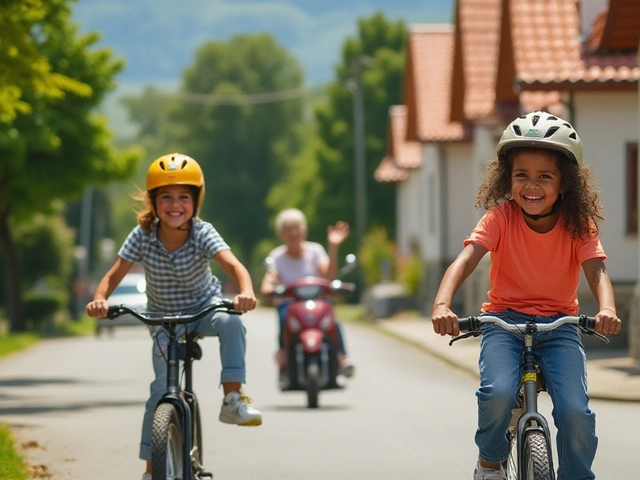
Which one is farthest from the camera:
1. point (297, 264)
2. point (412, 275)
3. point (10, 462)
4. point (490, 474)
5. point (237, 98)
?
point (237, 98)

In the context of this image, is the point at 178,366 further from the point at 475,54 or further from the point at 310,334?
the point at 475,54

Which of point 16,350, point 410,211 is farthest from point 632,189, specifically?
point 410,211

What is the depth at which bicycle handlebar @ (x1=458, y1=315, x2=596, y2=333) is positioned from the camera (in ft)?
20.5

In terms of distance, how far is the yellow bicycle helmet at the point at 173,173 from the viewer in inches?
301

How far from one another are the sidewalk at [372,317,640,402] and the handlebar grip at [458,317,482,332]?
27.1 feet

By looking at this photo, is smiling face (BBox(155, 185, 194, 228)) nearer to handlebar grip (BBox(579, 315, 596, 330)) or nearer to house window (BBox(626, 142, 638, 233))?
handlebar grip (BBox(579, 315, 596, 330))

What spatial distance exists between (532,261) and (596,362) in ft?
43.0

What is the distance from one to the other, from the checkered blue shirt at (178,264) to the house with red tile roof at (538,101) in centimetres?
807

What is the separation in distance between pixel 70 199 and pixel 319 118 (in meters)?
39.2

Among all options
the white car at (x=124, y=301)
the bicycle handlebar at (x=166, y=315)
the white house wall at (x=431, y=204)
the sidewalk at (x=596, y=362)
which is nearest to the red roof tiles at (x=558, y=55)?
the sidewalk at (x=596, y=362)

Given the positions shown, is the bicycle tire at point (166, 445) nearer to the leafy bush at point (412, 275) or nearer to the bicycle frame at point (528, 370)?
the bicycle frame at point (528, 370)

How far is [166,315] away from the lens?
7.26 m

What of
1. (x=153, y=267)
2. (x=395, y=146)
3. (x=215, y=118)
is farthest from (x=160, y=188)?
(x=215, y=118)

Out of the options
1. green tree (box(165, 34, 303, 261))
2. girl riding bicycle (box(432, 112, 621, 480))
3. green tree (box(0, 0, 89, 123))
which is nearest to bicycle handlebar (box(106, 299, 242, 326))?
girl riding bicycle (box(432, 112, 621, 480))
